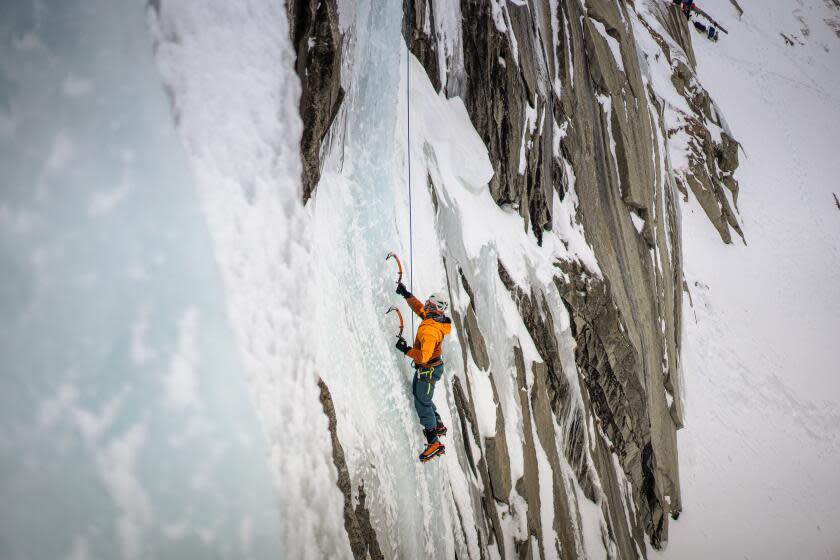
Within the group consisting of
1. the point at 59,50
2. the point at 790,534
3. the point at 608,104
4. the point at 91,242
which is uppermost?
the point at 608,104

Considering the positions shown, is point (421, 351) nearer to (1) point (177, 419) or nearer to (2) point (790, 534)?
(1) point (177, 419)

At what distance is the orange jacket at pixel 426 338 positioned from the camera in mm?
4301

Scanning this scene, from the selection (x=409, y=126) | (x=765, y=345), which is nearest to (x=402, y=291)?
(x=409, y=126)

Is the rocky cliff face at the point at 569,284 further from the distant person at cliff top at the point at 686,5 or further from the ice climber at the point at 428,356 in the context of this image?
the distant person at cliff top at the point at 686,5

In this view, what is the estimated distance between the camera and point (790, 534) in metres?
11.3

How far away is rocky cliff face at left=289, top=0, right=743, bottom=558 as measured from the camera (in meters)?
6.21

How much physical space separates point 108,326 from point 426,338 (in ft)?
8.73

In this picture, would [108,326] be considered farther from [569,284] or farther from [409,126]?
[569,284]

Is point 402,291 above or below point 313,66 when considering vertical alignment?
below

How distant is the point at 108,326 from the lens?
1.97 metres

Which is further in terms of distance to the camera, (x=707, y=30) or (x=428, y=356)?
(x=707, y=30)

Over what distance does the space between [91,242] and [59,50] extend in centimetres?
77

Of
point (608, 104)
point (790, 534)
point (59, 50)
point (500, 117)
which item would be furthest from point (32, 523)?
point (790, 534)

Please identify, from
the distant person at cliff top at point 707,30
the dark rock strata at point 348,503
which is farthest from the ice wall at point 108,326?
the distant person at cliff top at point 707,30
